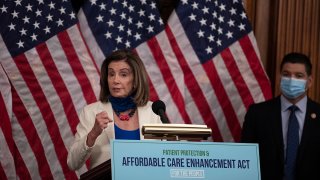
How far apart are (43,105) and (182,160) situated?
2391 mm

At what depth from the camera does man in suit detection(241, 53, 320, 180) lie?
3861mm

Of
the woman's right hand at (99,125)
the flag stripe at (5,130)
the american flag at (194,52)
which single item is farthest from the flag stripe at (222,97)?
the woman's right hand at (99,125)

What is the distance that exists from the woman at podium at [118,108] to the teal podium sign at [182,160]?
3.33 ft

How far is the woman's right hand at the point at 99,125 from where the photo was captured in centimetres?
257

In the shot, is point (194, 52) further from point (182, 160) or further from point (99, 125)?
point (182, 160)

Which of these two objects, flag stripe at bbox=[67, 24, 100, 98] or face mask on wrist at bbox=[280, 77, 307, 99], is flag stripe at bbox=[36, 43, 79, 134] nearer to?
flag stripe at bbox=[67, 24, 100, 98]

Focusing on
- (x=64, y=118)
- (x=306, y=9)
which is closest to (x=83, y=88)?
(x=64, y=118)

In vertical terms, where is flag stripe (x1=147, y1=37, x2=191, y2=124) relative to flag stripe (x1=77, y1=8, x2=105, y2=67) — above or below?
below

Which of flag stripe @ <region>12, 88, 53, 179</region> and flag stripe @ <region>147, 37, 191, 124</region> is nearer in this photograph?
flag stripe @ <region>12, 88, 53, 179</region>

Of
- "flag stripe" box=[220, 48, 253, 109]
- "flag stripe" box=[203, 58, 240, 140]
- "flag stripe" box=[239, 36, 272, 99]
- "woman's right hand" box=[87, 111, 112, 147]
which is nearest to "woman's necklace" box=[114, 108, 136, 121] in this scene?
"woman's right hand" box=[87, 111, 112, 147]

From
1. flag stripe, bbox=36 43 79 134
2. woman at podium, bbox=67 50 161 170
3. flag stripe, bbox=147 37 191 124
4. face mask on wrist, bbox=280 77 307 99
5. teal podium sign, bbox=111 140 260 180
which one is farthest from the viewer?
flag stripe, bbox=147 37 191 124

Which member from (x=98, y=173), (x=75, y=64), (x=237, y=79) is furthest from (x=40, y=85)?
(x=98, y=173)

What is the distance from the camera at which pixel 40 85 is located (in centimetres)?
425

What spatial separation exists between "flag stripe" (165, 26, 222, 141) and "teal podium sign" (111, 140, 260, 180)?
2.56 meters
